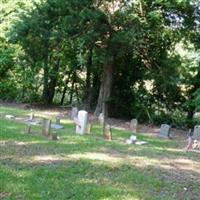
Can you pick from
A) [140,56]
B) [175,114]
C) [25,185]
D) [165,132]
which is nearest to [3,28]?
[140,56]

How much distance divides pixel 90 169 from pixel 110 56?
29.6ft

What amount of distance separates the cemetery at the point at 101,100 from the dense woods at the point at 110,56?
5 centimetres

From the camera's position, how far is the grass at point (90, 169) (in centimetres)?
696

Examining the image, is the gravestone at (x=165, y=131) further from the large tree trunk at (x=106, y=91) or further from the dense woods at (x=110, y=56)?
the large tree trunk at (x=106, y=91)

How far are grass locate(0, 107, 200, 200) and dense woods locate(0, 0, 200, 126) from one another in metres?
5.53

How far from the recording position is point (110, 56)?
16.9 m

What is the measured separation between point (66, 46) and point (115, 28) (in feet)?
14.6

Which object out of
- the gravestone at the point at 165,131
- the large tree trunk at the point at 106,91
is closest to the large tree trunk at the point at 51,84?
the large tree trunk at the point at 106,91

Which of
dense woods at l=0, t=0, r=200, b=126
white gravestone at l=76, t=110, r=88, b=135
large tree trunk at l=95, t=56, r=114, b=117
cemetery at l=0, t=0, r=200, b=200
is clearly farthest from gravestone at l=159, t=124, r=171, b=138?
large tree trunk at l=95, t=56, r=114, b=117

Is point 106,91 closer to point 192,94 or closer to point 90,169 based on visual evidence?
point 192,94

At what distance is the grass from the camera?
6965 mm

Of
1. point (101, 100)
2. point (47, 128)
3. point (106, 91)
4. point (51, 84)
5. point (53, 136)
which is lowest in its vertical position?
point (53, 136)

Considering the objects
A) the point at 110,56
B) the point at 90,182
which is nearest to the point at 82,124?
the point at 110,56

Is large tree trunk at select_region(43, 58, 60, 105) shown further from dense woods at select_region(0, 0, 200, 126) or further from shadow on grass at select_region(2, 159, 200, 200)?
shadow on grass at select_region(2, 159, 200, 200)
